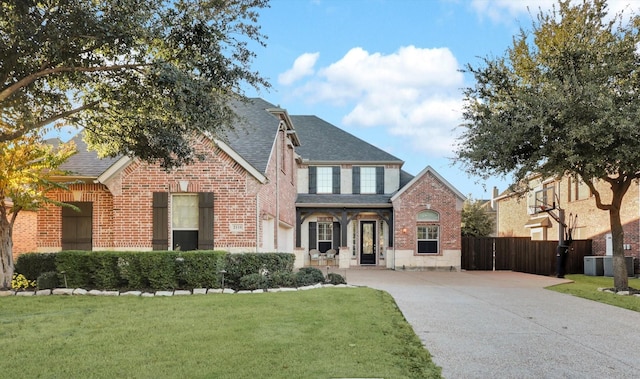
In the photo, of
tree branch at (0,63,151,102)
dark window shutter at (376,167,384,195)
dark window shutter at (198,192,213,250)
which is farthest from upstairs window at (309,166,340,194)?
tree branch at (0,63,151,102)

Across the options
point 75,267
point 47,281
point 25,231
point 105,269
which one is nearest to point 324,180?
point 25,231

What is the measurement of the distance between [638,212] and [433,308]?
54.8 feet

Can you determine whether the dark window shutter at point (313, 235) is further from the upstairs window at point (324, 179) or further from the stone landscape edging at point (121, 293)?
the stone landscape edging at point (121, 293)

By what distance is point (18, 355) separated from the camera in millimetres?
7234

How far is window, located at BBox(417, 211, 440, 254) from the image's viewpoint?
28359mm

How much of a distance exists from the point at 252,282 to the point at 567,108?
31.3ft

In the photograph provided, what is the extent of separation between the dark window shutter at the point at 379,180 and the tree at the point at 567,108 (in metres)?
12.0

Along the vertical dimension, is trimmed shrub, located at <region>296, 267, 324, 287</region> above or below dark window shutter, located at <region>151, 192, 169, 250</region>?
below

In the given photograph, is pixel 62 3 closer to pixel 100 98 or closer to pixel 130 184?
Answer: pixel 100 98

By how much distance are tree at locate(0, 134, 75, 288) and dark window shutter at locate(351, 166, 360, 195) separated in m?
17.0

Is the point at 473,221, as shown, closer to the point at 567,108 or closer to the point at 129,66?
the point at 567,108

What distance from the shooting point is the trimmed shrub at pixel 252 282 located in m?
14.8

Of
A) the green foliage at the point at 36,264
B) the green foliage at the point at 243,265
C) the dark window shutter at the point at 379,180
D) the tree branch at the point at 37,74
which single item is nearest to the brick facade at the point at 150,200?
the green foliage at the point at 243,265

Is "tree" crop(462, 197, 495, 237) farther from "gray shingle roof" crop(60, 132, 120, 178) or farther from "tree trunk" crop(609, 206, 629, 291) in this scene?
"gray shingle roof" crop(60, 132, 120, 178)
